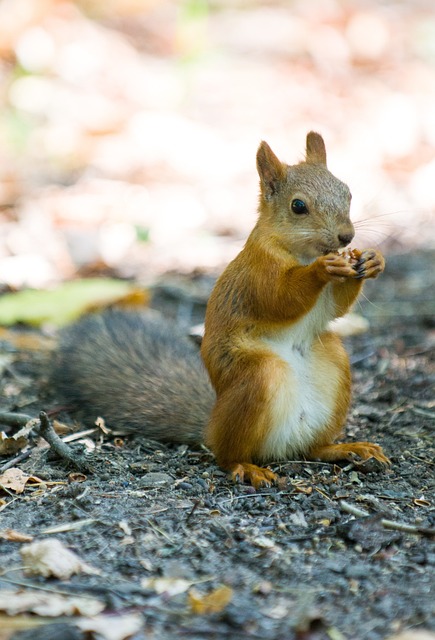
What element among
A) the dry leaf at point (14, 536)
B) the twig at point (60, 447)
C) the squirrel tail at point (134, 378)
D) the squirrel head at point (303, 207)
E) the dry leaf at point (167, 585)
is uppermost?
the squirrel head at point (303, 207)

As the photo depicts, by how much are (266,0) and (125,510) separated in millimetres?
7494

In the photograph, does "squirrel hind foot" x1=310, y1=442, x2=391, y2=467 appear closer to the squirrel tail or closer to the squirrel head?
the squirrel tail

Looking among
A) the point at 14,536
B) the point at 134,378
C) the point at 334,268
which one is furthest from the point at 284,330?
the point at 14,536

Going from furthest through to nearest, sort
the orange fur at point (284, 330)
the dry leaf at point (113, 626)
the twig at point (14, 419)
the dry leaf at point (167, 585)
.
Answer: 1. the twig at point (14, 419)
2. the orange fur at point (284, 330)
3. the dry leaf at point (167, 585)
4. the dry leaf at point (113, 626)

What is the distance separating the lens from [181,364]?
2.84 metres

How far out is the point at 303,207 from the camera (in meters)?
2.38

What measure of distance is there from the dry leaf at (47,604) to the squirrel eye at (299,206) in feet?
3.87

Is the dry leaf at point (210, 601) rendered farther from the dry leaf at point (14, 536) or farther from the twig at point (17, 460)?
the twig at point (17, 460)

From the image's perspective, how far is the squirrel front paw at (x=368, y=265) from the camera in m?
2.30

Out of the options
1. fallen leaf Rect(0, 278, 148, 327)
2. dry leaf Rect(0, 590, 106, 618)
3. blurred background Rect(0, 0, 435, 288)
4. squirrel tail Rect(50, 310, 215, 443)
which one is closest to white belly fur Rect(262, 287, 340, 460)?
squirrel tail Rect(50, 310, 215, 443)

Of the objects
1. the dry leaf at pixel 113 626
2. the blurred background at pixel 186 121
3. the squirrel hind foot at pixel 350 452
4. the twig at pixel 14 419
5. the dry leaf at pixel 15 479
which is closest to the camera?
the dry leaf at pixel 113 626

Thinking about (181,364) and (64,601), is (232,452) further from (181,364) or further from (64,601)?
(64,601)

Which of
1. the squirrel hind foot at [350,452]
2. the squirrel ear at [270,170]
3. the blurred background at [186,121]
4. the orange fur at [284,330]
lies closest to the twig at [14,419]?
the orange fur at [284,330]

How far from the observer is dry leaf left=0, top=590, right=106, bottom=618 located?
5.19 ft
